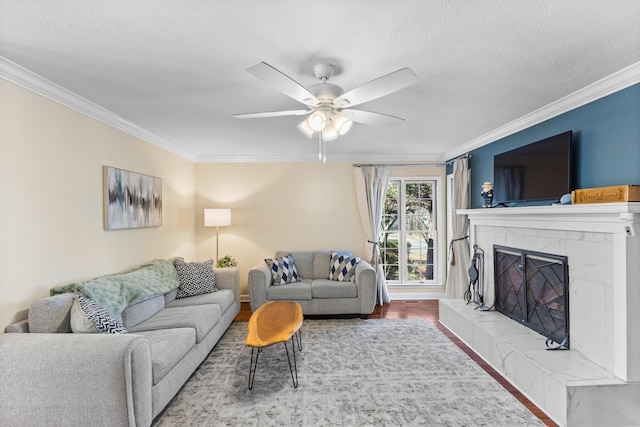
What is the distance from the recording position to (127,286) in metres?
2.92

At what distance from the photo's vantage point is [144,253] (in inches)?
150

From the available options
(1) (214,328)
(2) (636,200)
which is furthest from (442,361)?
(1) (214,328)

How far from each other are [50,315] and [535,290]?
13.3 ft

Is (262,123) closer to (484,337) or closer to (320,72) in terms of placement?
(320,72)

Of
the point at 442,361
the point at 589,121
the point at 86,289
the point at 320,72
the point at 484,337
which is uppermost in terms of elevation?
the point at 320,72

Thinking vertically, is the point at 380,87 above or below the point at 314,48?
below

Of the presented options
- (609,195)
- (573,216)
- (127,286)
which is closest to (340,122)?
(609,195)

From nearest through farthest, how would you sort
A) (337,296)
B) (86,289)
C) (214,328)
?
(86,289) → (214,328) → (337,296)

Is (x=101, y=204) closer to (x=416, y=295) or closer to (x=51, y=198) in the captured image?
(x=51, y=198)

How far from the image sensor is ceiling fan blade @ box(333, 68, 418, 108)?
174 centimetres

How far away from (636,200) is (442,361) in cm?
204

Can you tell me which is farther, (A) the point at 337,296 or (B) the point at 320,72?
(A) the point at 337,296

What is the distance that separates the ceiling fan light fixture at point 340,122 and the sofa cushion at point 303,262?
3085 millimetres

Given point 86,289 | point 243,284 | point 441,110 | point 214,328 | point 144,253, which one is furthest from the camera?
point 243,284
